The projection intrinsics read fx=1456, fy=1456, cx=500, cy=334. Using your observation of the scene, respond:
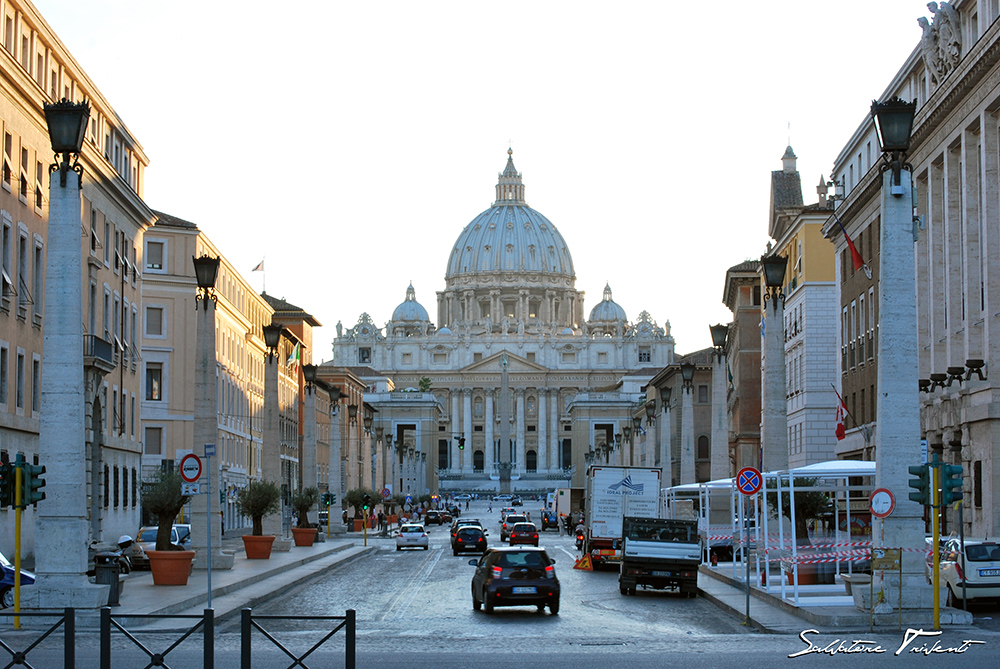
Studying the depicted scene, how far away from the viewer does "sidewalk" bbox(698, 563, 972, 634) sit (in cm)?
2120

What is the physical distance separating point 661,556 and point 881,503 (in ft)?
34.2

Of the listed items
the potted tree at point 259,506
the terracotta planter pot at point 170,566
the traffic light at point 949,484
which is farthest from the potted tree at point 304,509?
the traffic light at point 949,484

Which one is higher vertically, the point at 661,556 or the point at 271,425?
the point at 271,425

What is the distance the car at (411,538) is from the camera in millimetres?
61062

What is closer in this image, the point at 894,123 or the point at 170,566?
the point at 894,123

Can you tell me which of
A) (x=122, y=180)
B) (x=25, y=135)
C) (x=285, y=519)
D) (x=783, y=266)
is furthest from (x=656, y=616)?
(x=285, y=519)

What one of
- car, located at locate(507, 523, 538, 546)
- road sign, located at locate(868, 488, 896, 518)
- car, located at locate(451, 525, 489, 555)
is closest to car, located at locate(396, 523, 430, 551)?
car, located at locate(451, 525, 489, 555)

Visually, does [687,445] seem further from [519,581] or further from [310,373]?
[519,581]

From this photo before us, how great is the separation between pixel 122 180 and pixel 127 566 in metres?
18.7

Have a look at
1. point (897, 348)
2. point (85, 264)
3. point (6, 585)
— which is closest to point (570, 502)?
point (85, 264)

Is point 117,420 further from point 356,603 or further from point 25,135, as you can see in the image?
point 356,603

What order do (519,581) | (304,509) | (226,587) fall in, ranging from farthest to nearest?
A: (304,509) → (226,587) → (519,581)

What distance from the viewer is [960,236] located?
135 feet

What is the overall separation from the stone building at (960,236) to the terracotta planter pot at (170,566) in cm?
1745
